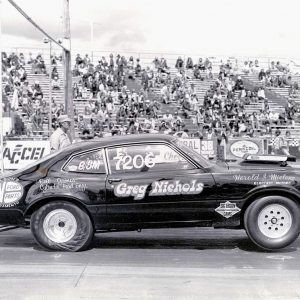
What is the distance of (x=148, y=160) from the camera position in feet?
22.0

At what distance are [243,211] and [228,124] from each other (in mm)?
19806

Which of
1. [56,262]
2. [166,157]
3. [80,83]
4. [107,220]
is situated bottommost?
[56,262]

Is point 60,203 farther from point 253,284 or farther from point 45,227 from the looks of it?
point 253,284

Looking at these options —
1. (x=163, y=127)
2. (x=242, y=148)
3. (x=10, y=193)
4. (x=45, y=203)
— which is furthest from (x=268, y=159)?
(x=163, y=127)

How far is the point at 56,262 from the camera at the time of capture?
20.2 feet

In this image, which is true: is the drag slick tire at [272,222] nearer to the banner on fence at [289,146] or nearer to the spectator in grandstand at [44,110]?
the banner on fence at [289,146]

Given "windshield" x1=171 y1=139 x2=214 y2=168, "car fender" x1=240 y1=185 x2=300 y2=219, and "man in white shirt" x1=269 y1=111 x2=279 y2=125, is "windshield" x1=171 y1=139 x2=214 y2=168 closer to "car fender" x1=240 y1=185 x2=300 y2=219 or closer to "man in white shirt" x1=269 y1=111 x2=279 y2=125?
"car fender" x1=240 y1=185 x2=300 y2=219

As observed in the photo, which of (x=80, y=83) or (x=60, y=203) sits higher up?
(x=80, y=83)

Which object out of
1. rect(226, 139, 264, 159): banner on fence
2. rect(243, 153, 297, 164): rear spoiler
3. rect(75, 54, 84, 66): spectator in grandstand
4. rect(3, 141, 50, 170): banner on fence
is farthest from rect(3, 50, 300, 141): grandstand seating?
rect(243, 153, 297, 164): rear spoiler

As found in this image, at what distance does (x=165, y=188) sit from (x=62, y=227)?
1.37 meters

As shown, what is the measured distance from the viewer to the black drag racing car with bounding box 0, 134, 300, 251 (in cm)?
653

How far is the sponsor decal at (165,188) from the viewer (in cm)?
653

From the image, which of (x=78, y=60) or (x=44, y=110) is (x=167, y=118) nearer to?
(x=44, y=110)

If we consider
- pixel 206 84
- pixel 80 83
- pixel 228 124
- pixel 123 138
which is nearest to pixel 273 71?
pixel 206 84
